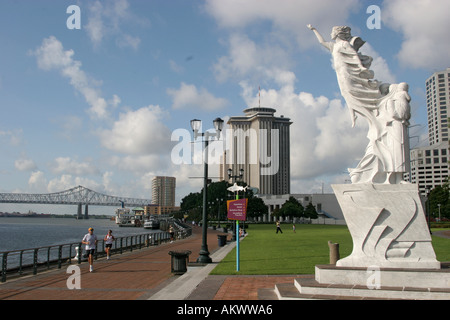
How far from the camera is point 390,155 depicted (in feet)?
30.3

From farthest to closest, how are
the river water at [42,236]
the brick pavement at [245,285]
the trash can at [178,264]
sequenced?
the river water at [42,236], the trash can at [178,264], the brick pavement at [245,285]

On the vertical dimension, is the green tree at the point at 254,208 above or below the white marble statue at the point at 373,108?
below

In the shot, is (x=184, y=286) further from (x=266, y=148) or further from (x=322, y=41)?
(x=266, y=148)

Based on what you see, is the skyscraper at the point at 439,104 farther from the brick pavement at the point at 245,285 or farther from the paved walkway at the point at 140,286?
the paved walkway at the point at 140,286

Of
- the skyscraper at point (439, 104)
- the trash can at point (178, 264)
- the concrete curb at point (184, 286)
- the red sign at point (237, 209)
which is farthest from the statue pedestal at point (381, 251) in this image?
the skyscraper at point (439, 104)

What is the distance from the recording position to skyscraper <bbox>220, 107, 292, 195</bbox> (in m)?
160

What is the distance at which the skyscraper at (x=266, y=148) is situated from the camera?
160250 mm

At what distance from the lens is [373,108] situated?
31.7 feet

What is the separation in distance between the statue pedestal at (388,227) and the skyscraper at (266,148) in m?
144

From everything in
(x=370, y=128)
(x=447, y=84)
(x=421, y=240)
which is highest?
(x=447, y=84)

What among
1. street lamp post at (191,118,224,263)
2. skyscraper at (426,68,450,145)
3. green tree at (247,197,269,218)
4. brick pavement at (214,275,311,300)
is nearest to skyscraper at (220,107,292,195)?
green tree at (247,197,269,218)
